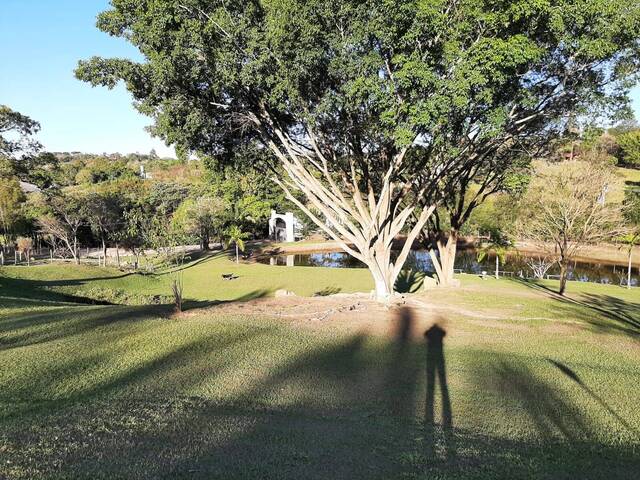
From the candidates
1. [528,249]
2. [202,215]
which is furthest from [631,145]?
[202,215]

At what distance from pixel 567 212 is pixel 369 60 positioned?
43.8 feet

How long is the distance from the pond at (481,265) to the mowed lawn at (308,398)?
23.4m

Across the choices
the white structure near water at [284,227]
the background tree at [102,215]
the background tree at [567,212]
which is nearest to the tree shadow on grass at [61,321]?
the background tree at [567,212]

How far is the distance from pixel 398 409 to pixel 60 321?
30.4 ft

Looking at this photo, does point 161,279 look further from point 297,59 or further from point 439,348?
point 439,348

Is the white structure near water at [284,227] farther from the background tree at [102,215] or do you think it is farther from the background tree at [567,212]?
the background tree at [567,212]

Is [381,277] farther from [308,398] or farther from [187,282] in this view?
[187,282]

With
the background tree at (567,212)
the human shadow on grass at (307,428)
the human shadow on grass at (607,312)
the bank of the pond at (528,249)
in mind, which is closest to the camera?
the human shadow on grass at (307,428)

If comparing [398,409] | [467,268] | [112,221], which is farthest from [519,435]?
[112,221]

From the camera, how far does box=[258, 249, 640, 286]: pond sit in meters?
34.8

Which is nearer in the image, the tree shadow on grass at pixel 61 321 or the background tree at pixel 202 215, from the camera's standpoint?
the tree shadow on grass at pixel 61 321

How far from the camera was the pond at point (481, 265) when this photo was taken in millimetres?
34844

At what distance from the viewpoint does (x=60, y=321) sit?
465 inches

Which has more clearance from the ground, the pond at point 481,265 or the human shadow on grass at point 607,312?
the pond at point 481,265
